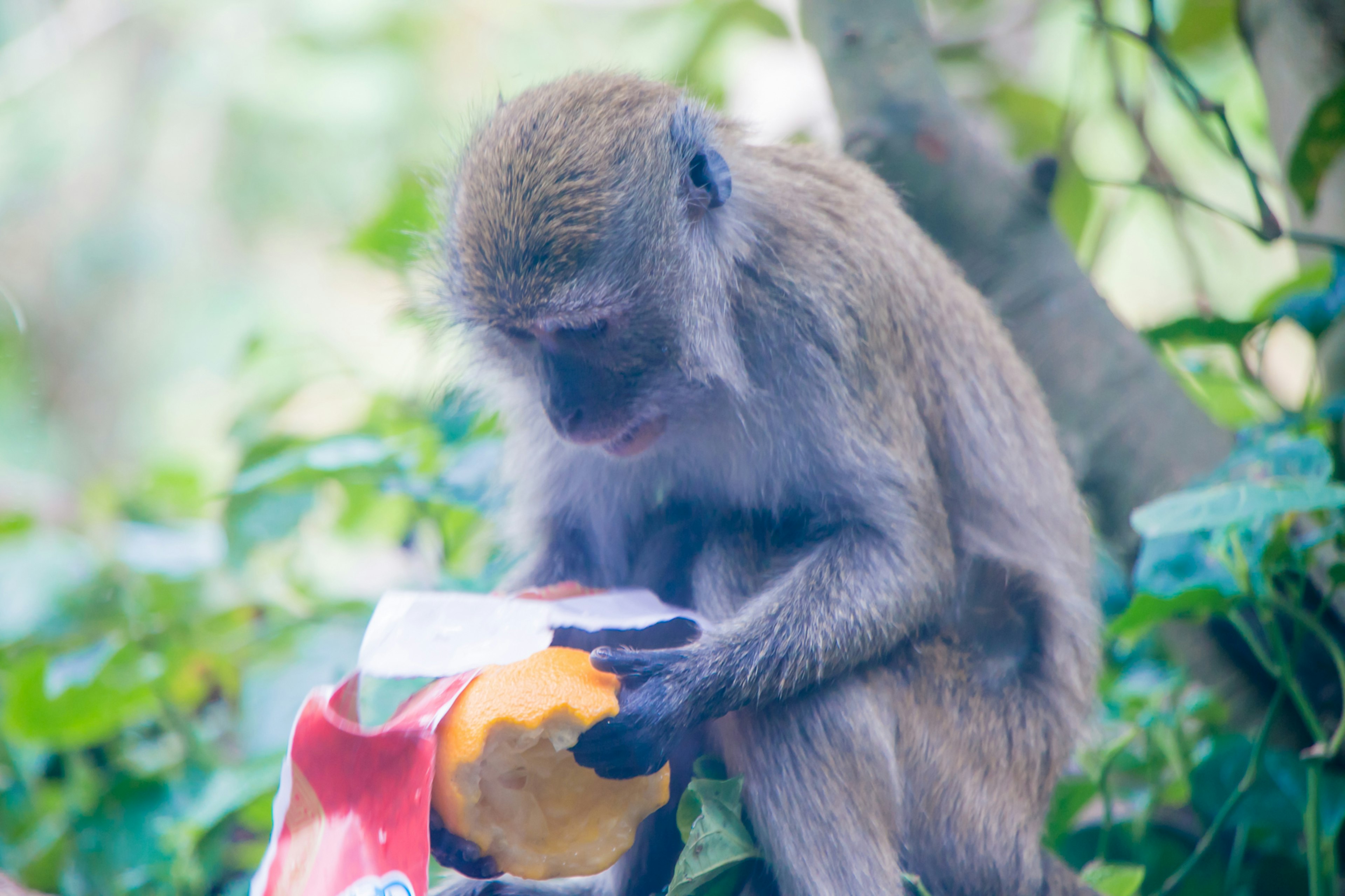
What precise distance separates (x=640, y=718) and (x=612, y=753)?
9cm

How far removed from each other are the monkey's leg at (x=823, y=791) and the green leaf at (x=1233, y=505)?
28.2 inches

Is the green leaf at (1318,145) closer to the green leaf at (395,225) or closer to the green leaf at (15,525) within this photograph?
the green leaf at (395,225)

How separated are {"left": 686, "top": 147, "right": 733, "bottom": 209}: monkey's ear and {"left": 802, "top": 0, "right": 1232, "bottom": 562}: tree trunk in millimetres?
1114

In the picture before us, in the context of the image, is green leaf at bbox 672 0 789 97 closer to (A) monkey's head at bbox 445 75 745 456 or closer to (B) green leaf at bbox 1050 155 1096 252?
(B) green leaf at bbox 1050 155 1096 252

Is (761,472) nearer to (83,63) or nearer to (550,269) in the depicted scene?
(550,269)

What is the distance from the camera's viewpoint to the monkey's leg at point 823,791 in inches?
86.3

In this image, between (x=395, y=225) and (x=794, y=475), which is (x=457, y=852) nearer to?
(x=794, y=475)

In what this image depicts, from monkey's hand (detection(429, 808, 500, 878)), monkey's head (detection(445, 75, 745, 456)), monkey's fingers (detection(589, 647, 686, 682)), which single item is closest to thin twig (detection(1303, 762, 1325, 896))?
monkey's fingers (detection(589, 647, 686, 682))

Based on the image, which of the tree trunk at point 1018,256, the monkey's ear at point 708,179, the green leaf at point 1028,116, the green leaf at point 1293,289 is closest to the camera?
the monkey's ear at point 708,179

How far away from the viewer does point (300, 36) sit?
42.2 ft

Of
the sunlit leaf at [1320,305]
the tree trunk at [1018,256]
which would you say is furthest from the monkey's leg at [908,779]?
the sunlit leaf at [1320,305]

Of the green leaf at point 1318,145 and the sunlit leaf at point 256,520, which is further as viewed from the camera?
the sunlit leaf at point 256,520

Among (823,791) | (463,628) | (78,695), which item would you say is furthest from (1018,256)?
(78,695)

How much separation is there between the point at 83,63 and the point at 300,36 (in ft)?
8.02
